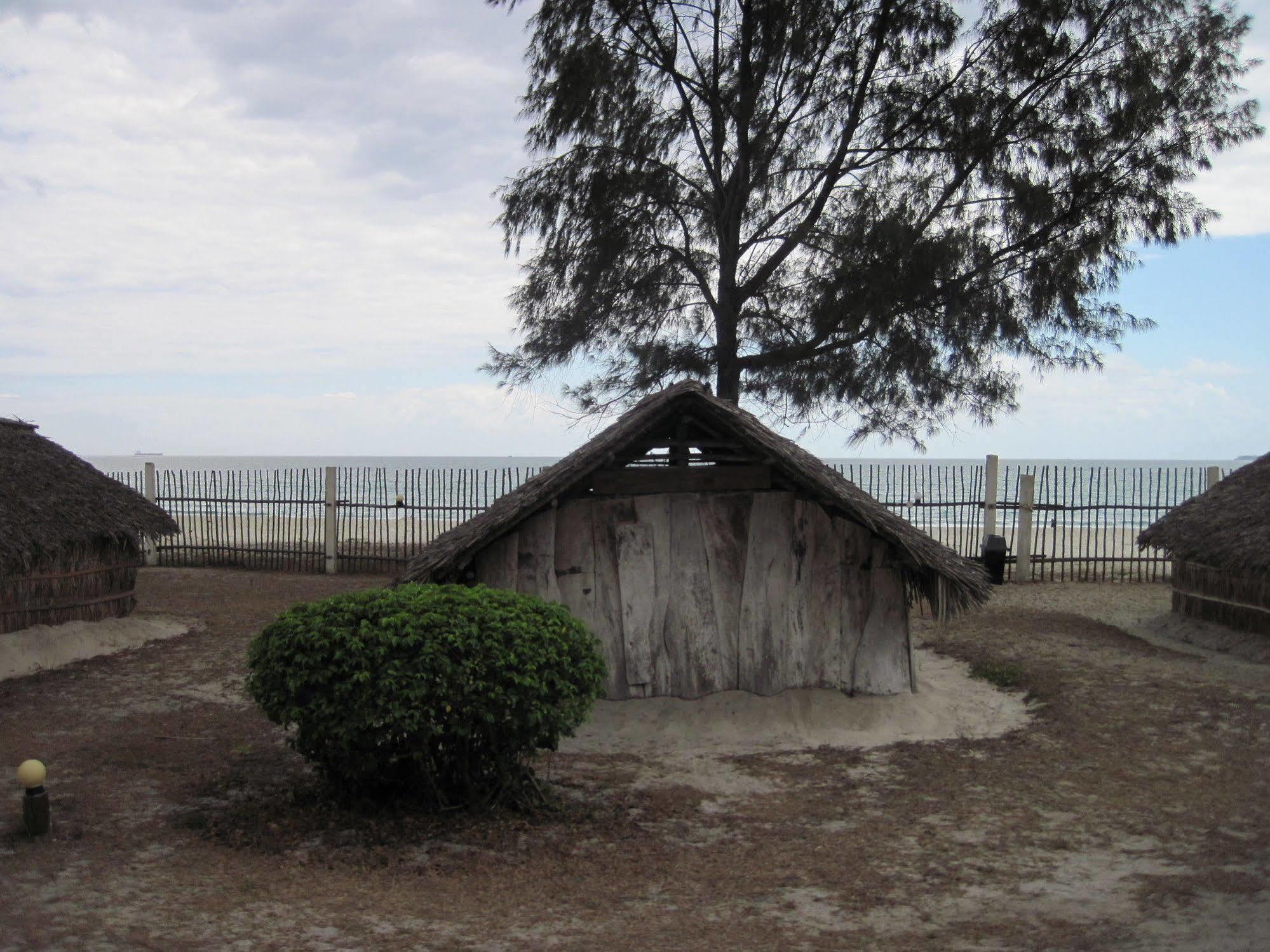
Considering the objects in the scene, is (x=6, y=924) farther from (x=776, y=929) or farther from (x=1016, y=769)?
(x=1016, y=769)

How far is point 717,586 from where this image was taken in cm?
895

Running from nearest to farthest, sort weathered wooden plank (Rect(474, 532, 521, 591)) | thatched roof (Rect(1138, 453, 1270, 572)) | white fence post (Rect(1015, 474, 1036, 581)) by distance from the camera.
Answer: weathered wooden plank (Rect(474, 532, 521, 591)) → thatched roof (Rect(1138, 453, 1270, 572)) → white fence post (Rect(1015, 474, 1036, 581))

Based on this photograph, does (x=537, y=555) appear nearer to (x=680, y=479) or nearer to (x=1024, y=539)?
(x=680, y=479)

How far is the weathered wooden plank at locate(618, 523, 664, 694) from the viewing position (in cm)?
887

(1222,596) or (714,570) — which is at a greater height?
(714,570)

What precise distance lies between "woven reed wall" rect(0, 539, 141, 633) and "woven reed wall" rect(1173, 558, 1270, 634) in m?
12.9

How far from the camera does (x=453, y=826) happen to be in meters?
6.25

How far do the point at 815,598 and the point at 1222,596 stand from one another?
6.61 metres

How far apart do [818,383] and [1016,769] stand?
6.94 metres

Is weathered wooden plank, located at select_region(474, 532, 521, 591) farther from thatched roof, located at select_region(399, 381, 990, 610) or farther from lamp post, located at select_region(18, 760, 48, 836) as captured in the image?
lamp post, located at select_region(18, 760, 48, 836)

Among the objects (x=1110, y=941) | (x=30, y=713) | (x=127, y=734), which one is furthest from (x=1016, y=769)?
(x=30, y=713)

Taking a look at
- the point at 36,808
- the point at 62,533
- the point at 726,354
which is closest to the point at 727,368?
the point at 726,354

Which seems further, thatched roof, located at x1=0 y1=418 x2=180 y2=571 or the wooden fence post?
the wooden fence post

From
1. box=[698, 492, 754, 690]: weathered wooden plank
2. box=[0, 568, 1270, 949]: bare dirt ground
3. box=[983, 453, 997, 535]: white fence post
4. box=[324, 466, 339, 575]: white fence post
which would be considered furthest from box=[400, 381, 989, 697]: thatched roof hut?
box=[324, 466, 339, 575]: white fence post
